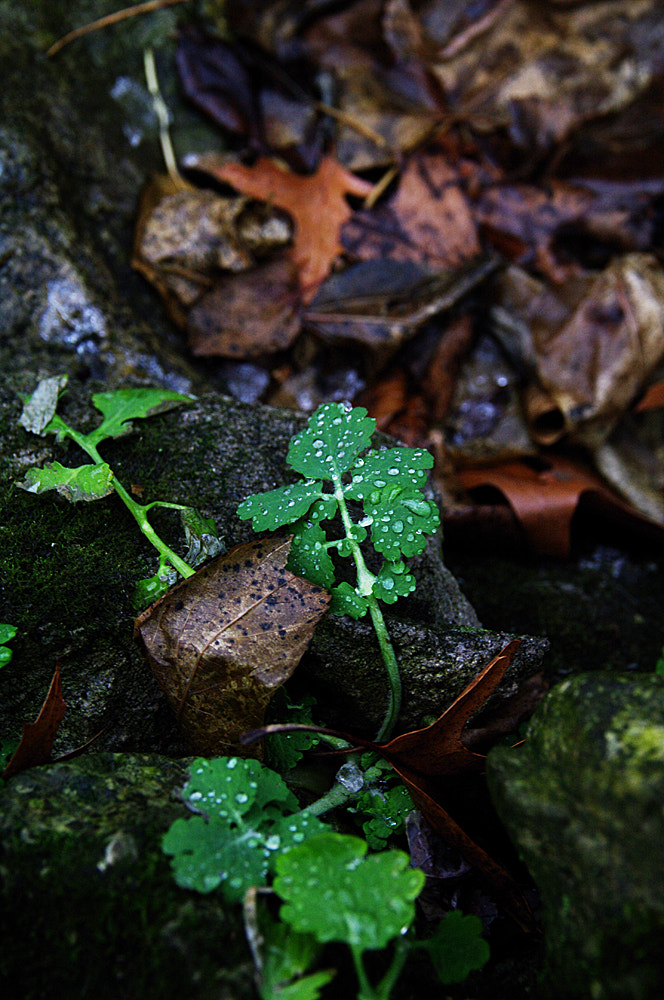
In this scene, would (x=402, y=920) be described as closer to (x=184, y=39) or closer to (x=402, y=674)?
(x=402, y=674)

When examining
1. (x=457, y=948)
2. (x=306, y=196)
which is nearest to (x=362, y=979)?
(x=457, y=948)

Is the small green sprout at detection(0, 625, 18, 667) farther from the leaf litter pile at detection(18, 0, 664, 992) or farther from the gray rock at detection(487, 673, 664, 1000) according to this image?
the leaf litter pile at detection(18, 0, 664, 992)

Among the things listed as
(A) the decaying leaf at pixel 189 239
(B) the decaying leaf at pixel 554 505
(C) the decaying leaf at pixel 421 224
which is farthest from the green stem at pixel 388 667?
(C) the decaying leaf at pixel 421 224

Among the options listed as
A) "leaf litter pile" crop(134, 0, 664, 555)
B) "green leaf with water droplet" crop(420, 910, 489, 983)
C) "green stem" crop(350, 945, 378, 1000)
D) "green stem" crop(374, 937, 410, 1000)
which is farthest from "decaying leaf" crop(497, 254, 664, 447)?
"green stem" crop(350, 945, 378, 1000)

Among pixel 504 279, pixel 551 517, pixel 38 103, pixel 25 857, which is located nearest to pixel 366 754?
pixel 25 857

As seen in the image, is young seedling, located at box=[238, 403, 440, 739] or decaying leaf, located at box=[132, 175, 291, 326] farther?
decaying leaf, located at box=[132, 175, 291, 326]

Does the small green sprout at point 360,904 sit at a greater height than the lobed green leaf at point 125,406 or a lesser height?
lesser

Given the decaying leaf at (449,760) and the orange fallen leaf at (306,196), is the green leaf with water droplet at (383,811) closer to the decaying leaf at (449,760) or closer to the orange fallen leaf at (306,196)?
the decaying leaf at (449,760)
